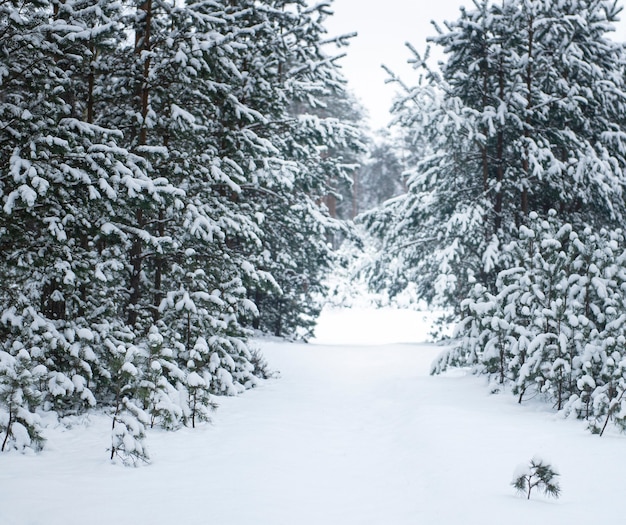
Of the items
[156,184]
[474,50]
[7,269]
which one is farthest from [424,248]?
[7,269]

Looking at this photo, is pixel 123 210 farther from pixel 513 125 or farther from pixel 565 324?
pixel 513 125

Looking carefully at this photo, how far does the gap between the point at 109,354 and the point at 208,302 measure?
192cm

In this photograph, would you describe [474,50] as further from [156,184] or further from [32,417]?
[32,417]

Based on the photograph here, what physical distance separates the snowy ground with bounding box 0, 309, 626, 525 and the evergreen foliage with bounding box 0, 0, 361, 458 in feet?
1.54

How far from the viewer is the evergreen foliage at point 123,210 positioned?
6.14 meters

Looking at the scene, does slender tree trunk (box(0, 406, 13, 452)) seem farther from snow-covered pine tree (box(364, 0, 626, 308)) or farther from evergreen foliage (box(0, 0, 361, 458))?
snow-covered pine tree (box(364, 0, 626, 308))

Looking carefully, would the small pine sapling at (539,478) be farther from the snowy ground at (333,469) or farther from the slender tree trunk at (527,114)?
the slender tree trunk at (527,114)

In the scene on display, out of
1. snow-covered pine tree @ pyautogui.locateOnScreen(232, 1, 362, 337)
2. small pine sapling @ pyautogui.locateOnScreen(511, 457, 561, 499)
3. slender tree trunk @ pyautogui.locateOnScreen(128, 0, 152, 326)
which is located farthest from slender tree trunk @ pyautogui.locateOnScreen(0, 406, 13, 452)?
snow-covered pine tree @ pyautogui.locateOnScreen(232, 1, 362, 337)

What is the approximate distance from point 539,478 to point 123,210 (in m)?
5.99

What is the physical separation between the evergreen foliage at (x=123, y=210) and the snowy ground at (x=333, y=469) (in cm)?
47

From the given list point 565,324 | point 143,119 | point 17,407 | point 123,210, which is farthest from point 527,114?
point 17,407

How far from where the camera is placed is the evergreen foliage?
20.2 feet

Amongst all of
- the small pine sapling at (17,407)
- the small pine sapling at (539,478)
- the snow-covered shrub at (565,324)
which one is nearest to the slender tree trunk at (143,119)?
the small pine sapling at (17,407)

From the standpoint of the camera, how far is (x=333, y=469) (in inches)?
216
